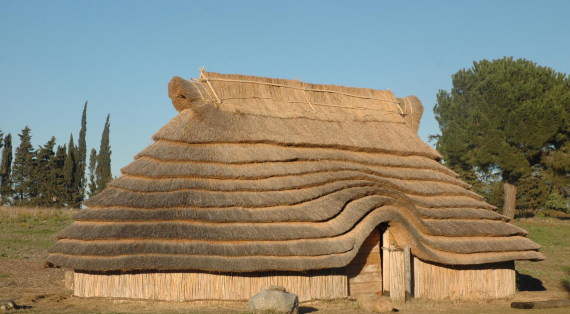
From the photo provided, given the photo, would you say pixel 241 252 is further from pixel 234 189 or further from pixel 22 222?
pixel 22 222

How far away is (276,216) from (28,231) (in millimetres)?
20546

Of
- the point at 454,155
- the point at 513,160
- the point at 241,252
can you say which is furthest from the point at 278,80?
the point at 454,155

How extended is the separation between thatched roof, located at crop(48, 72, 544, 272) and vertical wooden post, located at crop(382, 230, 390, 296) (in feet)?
1.29

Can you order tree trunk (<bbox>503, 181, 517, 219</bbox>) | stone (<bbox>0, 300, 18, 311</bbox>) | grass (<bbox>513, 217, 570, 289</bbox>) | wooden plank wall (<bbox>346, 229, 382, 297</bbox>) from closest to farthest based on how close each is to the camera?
stone (<bbox>0, 300, 18, 311</bbox>), wooden plank wall (<bbox>346, 229, 382, 297</bbox>), grass (<bbox>513, 217, 570, 289</bbox>), tree trunk (<bbox>503, 181, 517, 219</bbox>)

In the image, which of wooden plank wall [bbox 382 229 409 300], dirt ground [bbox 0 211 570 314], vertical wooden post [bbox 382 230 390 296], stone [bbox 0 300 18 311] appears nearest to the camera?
stone [bbox 0 300 18 311]

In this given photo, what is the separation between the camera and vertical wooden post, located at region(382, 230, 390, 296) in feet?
57.2

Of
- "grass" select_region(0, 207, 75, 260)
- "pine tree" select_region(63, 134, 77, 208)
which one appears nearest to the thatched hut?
"grass" select_region(0, 207, 75, 260)

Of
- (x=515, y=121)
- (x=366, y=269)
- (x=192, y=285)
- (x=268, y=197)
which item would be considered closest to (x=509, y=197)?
(x=515, y=121)

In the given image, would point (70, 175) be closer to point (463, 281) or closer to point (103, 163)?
point (103, 163)

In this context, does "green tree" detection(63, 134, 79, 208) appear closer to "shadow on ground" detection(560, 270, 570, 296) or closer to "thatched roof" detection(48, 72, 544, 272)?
"thatched roof" detection(48, 72, 544, 272)

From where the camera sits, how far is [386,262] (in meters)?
17.5

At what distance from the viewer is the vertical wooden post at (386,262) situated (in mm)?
17438

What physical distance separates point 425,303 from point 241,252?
612 centimetres

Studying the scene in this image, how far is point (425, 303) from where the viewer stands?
17312mm
